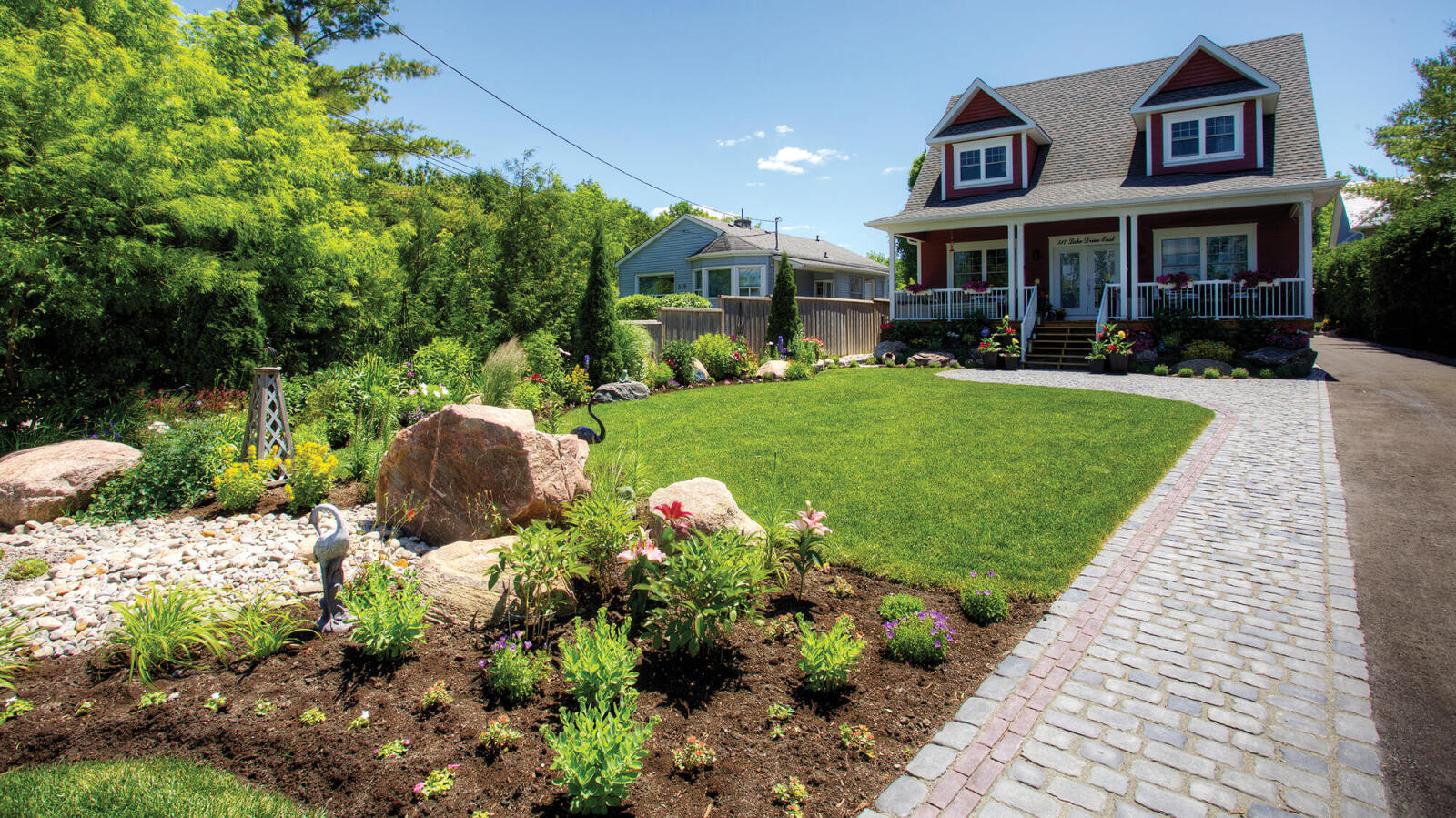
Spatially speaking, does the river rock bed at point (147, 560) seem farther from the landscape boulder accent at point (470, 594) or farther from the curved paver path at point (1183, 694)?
the curved paver path at point (1183, 694)

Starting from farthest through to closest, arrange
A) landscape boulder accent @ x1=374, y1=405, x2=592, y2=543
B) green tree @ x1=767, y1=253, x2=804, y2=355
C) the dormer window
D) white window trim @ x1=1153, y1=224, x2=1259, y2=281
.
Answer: the dormer window, white window trim @ x1=1153, y1=224, x2=1259, y2=281, green tree @ x1=767, y1=253, x2=804, y2=355, landscape boulder accent @ x1=374, y1=405, x2=592, y2=543

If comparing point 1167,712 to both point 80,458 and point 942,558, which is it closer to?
point 942,558

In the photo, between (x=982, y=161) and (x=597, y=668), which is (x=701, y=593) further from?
(x=982, y=161)

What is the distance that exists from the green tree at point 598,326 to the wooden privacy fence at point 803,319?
1934 millimetres

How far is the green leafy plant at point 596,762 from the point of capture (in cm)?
230

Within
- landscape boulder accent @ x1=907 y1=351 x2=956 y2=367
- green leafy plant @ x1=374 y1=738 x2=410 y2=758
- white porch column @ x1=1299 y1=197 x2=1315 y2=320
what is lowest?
green leafy plant @ x1=374 y1=738 x2=410 y2=758

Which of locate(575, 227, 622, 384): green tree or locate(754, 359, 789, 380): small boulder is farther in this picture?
locate(754, 359, 789, 380): small boulder

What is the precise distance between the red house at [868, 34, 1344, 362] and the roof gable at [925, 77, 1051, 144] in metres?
0.05

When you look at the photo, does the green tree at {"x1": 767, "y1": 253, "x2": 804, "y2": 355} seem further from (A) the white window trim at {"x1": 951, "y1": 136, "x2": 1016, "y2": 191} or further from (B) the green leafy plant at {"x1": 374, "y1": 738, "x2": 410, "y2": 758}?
(B) the green leafy plant at {"x1": 374, "y1": 738, "x2": 410, "y2": 758}

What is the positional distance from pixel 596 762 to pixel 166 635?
7.35 ft

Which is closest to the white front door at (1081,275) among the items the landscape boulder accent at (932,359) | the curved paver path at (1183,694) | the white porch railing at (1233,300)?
the white porch railing at (1233,300)

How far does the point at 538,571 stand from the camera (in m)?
3.55

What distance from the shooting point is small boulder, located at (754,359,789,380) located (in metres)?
14.9

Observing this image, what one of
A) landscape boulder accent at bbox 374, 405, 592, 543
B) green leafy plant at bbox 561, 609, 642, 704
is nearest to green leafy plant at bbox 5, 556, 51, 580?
landscape boulder accent at bbox 374, 405, 592, 543
